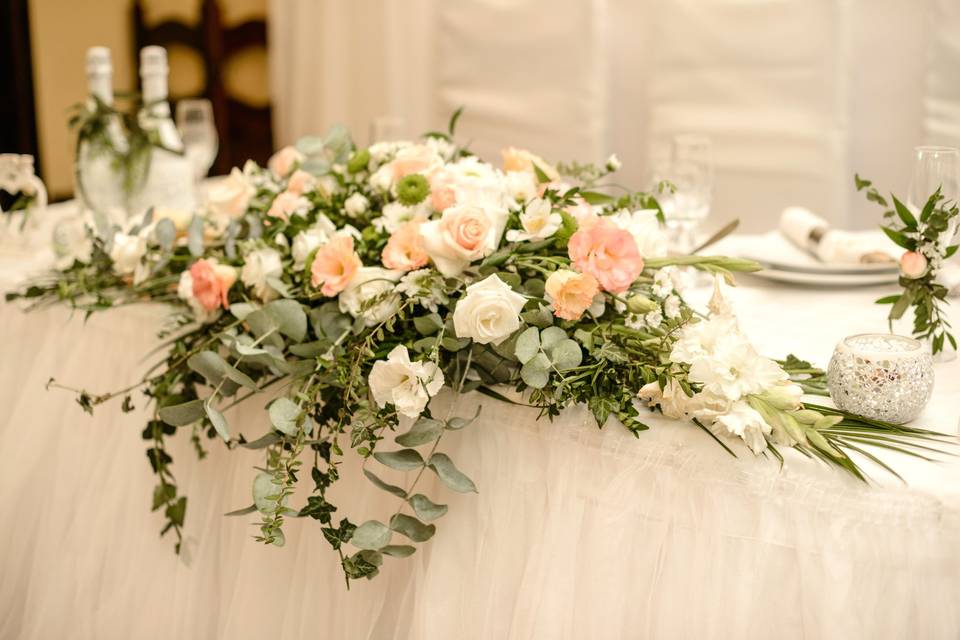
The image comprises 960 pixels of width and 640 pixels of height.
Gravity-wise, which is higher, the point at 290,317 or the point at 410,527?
the point at 290,317

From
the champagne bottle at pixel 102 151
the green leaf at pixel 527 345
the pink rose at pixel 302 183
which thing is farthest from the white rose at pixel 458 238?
the champagne bottle at pixel 102 151

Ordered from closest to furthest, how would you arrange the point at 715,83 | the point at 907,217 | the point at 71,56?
1. the point at 907,217
2. the point at 715,83
3. the point at 71,56

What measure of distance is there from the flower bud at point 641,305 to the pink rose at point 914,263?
0.95 ft

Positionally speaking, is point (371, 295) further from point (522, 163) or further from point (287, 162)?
point (287, 162)

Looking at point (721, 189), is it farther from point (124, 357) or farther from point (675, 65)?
point (124, 357)

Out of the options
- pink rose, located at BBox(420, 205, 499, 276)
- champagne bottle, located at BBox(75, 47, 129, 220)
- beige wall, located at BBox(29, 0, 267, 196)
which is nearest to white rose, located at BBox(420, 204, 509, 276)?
pink rose, located at BBox(420, 205, 499, 276)

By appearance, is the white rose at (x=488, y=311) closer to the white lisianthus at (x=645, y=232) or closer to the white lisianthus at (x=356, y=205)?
the white lisianthus at (x=645, y=232)

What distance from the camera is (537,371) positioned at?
0.95 meters

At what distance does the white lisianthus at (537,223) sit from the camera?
1058mm

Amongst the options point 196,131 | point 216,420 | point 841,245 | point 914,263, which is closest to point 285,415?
point 216,420

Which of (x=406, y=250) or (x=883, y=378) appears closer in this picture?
(x=883, y=378)

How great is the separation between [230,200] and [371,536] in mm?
625

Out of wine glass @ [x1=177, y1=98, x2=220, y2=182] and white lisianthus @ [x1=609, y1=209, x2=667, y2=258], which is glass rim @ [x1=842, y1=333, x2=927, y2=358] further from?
wine glass @ [x1=177, y1=98, x2=220, y2=182]

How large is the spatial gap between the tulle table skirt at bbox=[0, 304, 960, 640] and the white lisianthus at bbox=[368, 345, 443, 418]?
0.44ft
